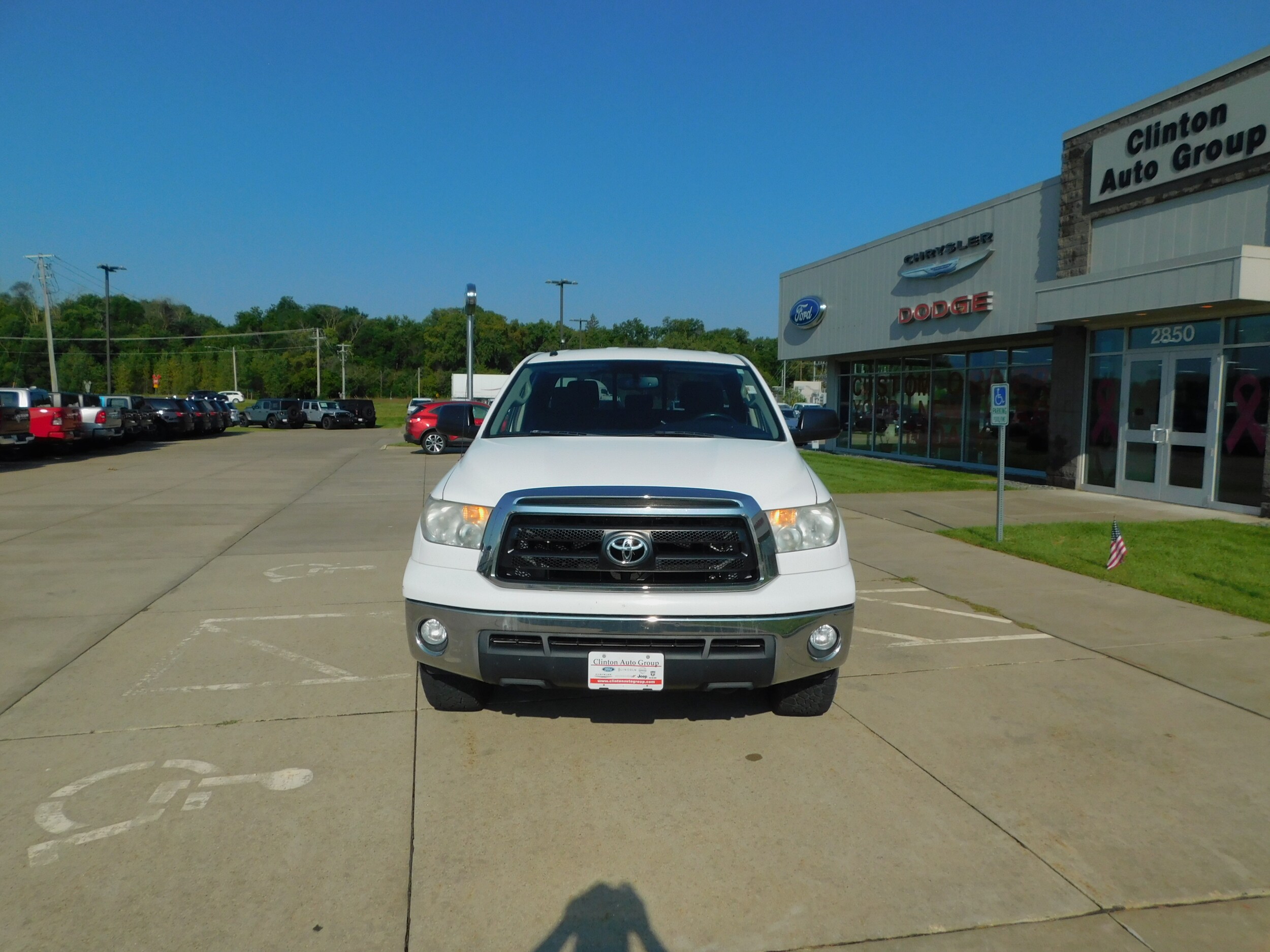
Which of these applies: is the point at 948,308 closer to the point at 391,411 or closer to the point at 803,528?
the point at 803,528

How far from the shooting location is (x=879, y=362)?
24.3 meters

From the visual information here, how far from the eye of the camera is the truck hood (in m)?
3.88

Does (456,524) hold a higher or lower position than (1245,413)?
lower

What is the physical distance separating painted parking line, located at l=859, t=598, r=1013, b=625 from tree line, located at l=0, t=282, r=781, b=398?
89875 millimetres

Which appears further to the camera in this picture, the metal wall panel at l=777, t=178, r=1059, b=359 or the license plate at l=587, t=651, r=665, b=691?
the metal wall panel at l=777, t=178, r=1059, b=359

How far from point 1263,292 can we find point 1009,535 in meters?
4.41

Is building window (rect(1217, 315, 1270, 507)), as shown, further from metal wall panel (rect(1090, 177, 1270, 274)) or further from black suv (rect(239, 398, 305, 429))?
black suv (rect(239, 398, 305, 429))

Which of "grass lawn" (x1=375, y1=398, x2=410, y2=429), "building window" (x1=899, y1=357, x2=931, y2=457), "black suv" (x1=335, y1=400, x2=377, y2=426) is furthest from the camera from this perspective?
"grass lawn" (x1=375, y1=398, x2=410, y2=429)

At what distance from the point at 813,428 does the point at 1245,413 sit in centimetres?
960

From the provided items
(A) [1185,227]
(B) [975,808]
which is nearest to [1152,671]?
(B) [975,808]

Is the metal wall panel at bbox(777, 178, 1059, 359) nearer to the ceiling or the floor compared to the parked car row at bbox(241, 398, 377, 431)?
nearer to the ceiling

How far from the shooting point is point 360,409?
4606 centimetres

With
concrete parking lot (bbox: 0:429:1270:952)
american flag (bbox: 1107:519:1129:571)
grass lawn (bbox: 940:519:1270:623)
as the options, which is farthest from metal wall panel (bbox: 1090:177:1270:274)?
concrete parking lot (bbox: 0:429:1270:952)

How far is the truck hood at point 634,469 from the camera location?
388cm
